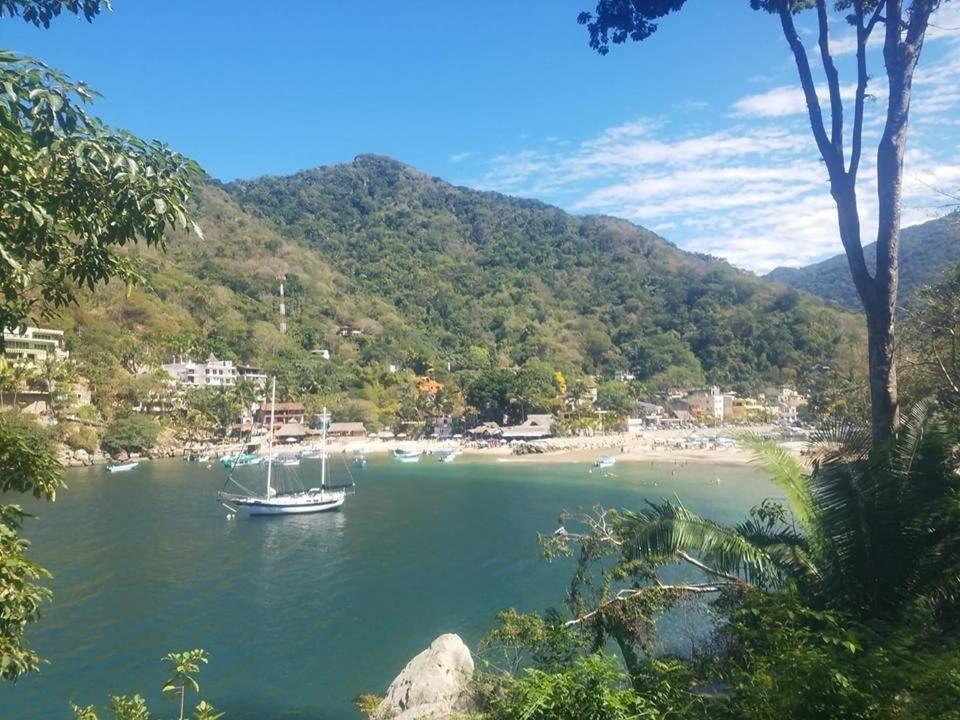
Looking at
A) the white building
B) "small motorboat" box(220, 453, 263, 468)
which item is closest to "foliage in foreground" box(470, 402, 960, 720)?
Result: "small motorboat" box(220, 453, 263, 468)

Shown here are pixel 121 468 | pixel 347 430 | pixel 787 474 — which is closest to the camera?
pixel 787 474

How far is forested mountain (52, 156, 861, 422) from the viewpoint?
3100 inches

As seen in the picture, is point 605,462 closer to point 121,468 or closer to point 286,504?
point 286,504

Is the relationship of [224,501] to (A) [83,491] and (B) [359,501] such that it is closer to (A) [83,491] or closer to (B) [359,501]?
(B) [359,501]

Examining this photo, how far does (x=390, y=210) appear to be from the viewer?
599 ft

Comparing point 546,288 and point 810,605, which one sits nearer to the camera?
point 810,605

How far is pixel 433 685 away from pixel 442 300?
124m

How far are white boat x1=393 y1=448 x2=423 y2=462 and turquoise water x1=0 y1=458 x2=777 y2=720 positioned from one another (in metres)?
19.7

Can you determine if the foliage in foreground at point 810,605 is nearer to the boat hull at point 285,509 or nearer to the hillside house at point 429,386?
the boat hull at point 285,509

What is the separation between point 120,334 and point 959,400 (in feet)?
247

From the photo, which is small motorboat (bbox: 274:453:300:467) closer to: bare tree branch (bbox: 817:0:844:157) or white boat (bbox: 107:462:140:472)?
white boat (bbox: 107:462:140:472)

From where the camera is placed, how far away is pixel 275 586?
65.0 feet

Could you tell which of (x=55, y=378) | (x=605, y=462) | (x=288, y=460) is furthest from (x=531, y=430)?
(x=55, y=378)

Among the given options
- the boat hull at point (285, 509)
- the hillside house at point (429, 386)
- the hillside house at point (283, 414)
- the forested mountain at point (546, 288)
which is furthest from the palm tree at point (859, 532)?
the forested mountain at point (546, 288)
